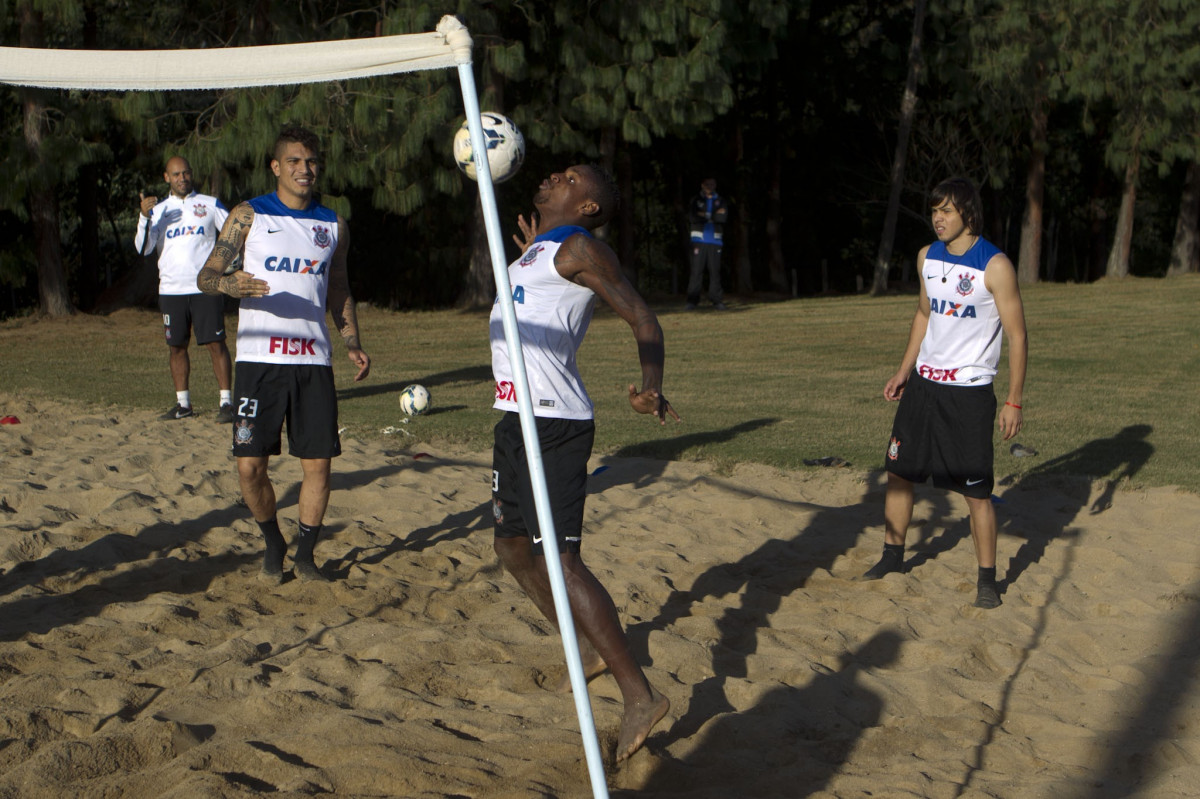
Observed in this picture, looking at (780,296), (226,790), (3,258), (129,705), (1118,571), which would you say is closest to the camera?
(226,790)

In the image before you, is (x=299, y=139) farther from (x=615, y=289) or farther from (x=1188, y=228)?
(x=1188, y=228)

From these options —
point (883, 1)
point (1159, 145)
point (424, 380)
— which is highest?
point (883, 1)

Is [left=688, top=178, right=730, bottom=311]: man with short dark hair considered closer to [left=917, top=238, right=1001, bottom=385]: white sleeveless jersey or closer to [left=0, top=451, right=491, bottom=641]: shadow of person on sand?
[left=0, top=451, right=491, bottom=641]: shadow of person on sand

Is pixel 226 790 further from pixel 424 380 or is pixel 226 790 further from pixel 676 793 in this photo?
pixel 424 380

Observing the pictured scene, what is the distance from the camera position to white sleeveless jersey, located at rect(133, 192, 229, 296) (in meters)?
9.97

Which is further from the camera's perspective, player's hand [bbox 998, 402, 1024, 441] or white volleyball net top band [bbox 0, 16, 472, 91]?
player's hand [bbox 998, 402, 1024, 441]

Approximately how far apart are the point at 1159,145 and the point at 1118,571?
27.0 meters

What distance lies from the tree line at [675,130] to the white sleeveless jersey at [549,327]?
46.4ft

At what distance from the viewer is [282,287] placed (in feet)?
18.5

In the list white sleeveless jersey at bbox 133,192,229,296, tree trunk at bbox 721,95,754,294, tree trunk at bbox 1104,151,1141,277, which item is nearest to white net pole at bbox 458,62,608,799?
white sleeveless jersey at bbox 133,192,229,296

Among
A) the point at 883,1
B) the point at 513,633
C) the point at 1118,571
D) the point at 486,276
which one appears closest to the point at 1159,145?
the point at 883,1

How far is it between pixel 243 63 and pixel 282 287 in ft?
7.51

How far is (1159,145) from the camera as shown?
97.6 feet

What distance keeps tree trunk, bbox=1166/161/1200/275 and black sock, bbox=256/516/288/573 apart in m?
32.9
